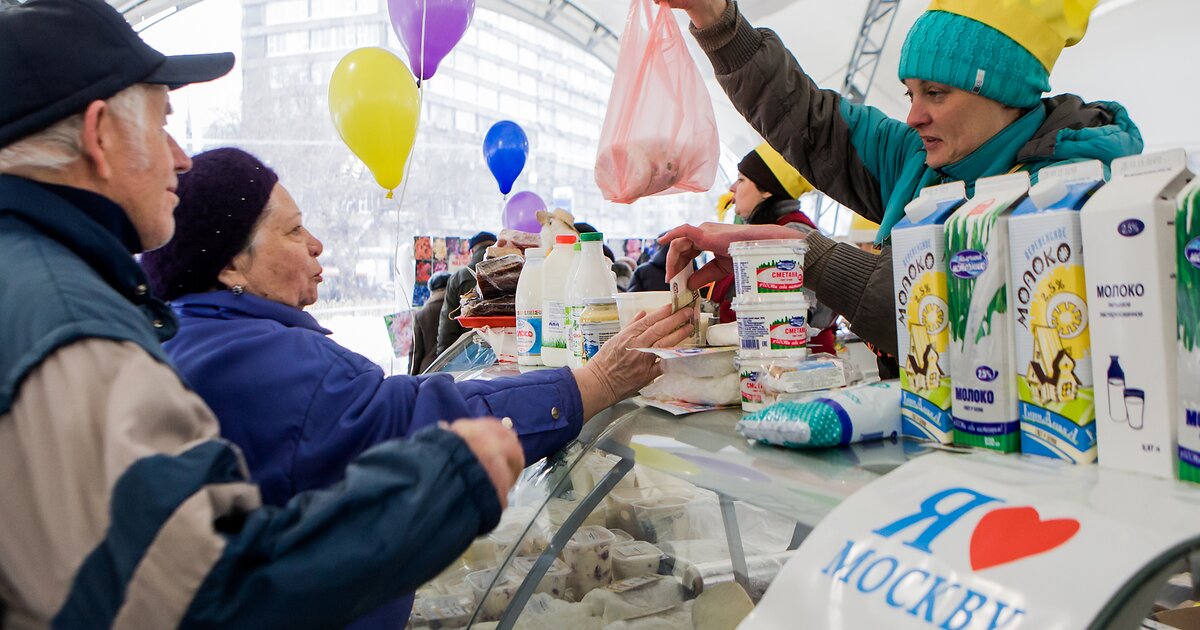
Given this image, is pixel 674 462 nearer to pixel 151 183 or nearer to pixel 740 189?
pixel 151 183

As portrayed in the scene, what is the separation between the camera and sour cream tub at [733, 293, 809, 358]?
4.39 ft

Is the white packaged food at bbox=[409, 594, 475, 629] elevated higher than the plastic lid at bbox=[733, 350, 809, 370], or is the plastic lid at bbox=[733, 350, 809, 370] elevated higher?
the plastic lid at bbox=[733, 350, 809, 370]

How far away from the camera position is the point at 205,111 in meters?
8.23

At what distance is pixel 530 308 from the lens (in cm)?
219

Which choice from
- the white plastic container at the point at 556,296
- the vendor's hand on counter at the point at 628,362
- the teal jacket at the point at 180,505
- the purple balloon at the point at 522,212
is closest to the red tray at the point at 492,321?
the white plastic container at the point at 556,296

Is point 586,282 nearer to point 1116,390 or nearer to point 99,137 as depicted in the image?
point 99,137

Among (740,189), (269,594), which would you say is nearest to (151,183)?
(269,594)

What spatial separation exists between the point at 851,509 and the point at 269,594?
641 mm

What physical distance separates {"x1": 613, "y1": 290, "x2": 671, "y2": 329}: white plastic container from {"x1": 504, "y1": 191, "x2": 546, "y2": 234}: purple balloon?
5.12 m

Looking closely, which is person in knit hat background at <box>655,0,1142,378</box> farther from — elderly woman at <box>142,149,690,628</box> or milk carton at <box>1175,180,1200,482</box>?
milk carton at <box>1175,180,1200,482</box>

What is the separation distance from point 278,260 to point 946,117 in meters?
1.60

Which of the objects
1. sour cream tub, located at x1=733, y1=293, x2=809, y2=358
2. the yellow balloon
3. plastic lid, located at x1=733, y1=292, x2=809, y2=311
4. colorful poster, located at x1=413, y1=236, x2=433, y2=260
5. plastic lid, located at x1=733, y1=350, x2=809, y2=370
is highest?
the yellow balloon

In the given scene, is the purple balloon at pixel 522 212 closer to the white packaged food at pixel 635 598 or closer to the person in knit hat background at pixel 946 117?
the person in knit hat background at pixel 946 117

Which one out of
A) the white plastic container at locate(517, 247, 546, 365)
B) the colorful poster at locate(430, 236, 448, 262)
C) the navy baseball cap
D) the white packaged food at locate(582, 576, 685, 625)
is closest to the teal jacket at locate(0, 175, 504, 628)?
the navy baseball cap
